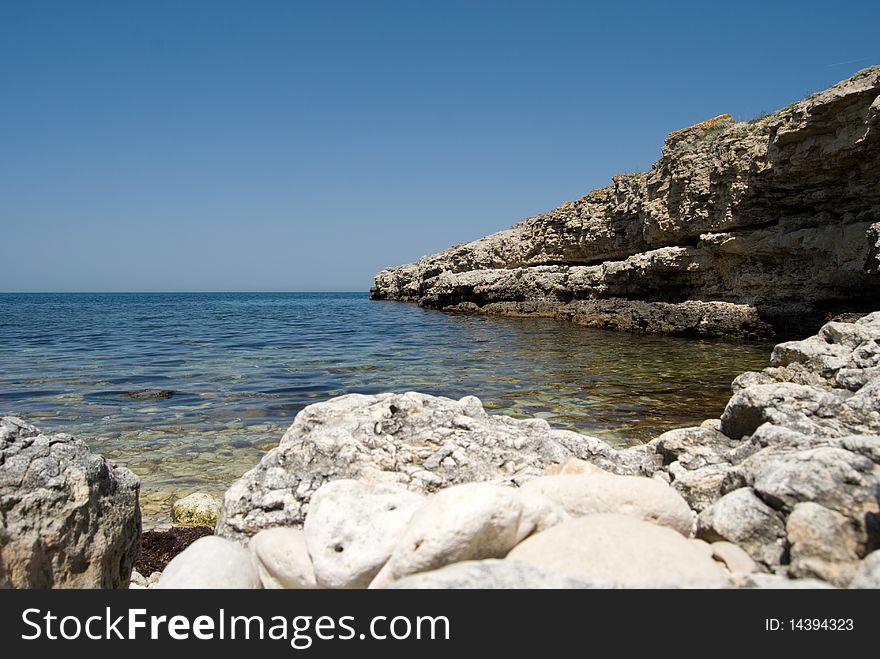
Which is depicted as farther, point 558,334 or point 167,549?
point 558,334

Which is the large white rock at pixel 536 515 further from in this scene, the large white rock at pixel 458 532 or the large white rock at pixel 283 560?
the large white rock at pixel 283 560

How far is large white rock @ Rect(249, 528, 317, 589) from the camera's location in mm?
3012

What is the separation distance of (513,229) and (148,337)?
1224 inches

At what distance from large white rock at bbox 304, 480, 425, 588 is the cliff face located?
19545mm

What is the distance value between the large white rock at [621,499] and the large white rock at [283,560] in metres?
1.34

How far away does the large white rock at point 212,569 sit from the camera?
9.56 ft

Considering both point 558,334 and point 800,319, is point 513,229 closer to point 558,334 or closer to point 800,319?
point 558,334

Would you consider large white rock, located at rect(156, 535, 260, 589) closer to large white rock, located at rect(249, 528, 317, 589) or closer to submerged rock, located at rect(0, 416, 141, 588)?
large white rock, located at rect(249, 528, 317, 589)

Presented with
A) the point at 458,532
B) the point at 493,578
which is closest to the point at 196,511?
the point at 458,532

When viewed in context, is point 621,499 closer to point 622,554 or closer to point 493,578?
point 622,554

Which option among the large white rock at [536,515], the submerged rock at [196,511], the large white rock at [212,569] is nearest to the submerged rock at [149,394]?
the submerged rock at [196,511]

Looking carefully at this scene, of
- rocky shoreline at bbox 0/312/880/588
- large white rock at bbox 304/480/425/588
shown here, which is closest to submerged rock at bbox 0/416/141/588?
rocky shoreline at bbox 0/312/880/588

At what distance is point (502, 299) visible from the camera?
4131 cm
